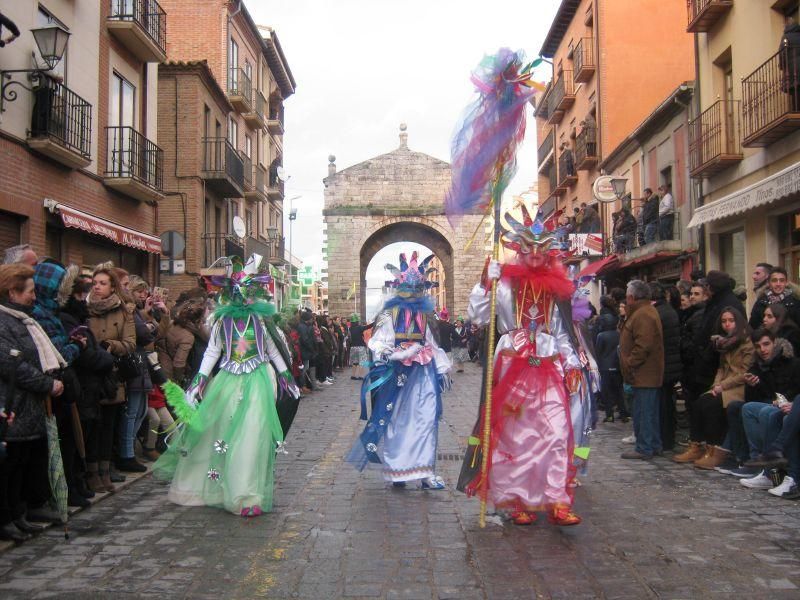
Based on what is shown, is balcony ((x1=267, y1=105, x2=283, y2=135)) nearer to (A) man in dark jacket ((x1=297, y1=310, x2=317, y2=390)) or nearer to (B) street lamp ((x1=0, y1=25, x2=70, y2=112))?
(A) man in dark jacket ((x1=297, y1=310, x2=317, y2=390))

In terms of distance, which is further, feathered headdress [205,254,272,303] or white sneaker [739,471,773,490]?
white sneaker [739,471,773,490]

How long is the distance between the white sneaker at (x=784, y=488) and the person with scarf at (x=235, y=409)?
4.18 metres

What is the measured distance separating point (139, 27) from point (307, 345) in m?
7.73

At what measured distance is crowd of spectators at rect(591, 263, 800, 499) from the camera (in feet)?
24.3

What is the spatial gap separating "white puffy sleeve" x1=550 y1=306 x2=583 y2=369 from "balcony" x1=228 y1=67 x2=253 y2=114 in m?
26.1

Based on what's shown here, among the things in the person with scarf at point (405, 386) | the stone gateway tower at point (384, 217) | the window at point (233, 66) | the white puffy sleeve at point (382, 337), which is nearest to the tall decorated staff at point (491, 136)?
the person with scarf at point (405, 386)

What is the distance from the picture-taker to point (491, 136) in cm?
626

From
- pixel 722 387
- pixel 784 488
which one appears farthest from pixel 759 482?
pixel 722 387

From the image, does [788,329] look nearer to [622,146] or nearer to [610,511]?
[610,511]

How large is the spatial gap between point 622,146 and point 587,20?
703cm

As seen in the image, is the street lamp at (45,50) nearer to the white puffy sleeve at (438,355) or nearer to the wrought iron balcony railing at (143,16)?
the wrought iron balcony railing at (143,16)

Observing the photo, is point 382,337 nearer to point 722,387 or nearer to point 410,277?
point 410,277

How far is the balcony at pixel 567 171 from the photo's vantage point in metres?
31.0

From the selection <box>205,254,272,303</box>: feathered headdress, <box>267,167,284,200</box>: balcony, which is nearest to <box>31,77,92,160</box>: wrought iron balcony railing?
<box>205,254,272,303</box>: feathered headdress
